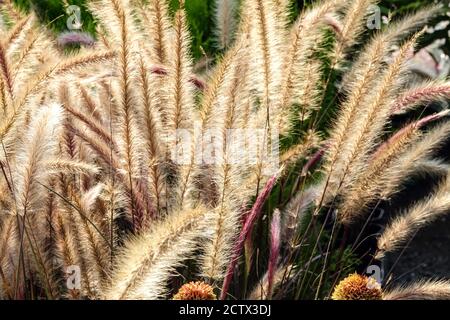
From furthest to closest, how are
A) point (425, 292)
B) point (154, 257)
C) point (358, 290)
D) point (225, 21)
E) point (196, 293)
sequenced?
point (225, 21), point (425, 292), point (358, 290), point (196, 293), point (154, 257)

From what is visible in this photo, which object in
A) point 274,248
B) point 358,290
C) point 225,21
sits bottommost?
point 358,290

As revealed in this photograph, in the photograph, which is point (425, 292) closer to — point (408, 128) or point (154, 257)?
point (408, 128)

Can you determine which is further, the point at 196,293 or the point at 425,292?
the point at 425,292

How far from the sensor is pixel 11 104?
6.50 feet

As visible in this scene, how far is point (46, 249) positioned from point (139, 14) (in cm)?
71

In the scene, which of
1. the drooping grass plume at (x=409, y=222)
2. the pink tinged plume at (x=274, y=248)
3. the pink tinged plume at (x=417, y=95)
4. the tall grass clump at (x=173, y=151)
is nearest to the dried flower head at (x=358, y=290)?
the tall grass clump at (x=173, y=151)

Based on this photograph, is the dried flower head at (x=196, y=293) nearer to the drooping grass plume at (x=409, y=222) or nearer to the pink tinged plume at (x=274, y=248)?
the pink tinged plume at (x=274, y=248)

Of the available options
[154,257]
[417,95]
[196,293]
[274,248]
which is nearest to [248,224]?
[274,248]

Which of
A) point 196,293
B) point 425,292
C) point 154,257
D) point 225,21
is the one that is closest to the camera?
point 154,257

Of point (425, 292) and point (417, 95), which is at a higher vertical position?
point (417, 95)

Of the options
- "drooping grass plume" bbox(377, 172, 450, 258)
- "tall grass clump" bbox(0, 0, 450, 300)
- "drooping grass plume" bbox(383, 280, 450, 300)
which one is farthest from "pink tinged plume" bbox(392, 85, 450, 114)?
"drooping grass plume" bbox(383, 280, 450, 300)

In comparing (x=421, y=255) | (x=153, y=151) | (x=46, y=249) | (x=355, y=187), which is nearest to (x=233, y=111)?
(x=153, y=151)

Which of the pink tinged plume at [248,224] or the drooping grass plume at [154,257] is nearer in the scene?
the drooping grass plume at [154,257]
